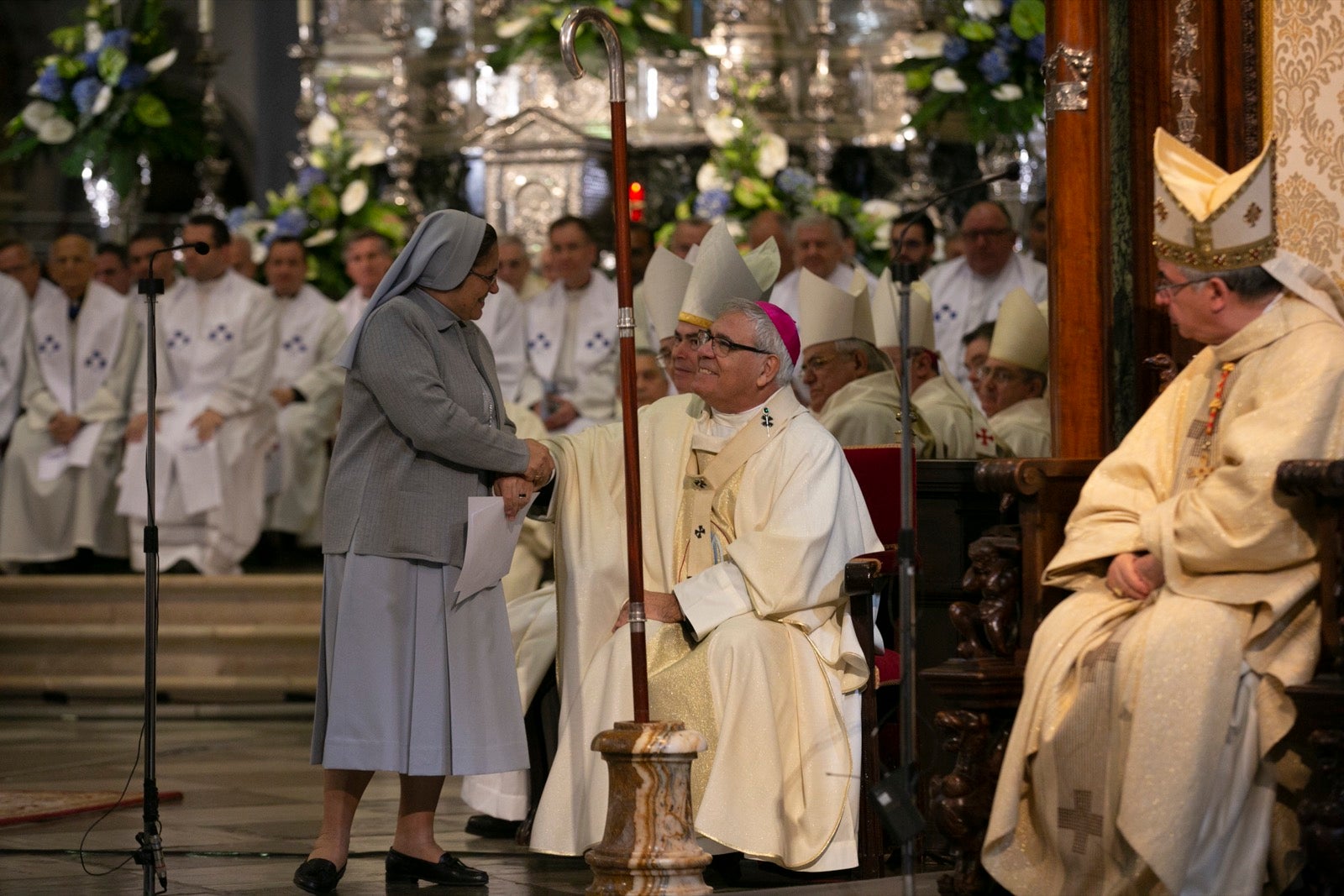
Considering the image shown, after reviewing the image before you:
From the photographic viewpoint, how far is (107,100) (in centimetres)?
1166

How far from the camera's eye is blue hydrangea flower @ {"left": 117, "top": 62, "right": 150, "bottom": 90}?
11695 millimetres

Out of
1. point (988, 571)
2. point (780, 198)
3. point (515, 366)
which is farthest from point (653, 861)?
point (780, 198)

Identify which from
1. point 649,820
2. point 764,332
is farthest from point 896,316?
point 649,820

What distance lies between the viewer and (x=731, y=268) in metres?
5.86

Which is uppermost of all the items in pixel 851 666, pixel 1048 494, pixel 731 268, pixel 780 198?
pixel 780 198

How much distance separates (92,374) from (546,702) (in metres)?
5.56

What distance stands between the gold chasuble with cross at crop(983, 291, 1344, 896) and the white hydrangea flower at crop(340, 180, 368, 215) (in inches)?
293

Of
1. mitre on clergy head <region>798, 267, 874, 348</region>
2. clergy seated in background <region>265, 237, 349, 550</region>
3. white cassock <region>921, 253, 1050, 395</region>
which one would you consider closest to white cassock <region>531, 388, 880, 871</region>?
mitre on clergy head <region>798, 267, 874, 348</region>

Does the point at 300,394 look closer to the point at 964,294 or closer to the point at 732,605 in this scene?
the point at 964,294

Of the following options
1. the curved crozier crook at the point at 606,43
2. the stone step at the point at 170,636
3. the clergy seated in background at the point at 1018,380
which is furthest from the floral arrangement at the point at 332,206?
the curved crozier crook at the point at 606,43

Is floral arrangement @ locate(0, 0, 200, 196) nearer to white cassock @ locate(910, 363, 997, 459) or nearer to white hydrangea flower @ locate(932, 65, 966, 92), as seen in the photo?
white hydrangea flower @ locate(932, 65, 966, 92)

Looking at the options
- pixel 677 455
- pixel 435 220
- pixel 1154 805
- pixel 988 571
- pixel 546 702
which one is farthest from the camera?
pixel 546 702

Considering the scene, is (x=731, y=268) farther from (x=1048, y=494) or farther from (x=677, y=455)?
(x=1048, y=494)

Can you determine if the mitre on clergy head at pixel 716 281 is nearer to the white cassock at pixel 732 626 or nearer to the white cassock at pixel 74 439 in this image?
the white cassock at pixel 732 626
